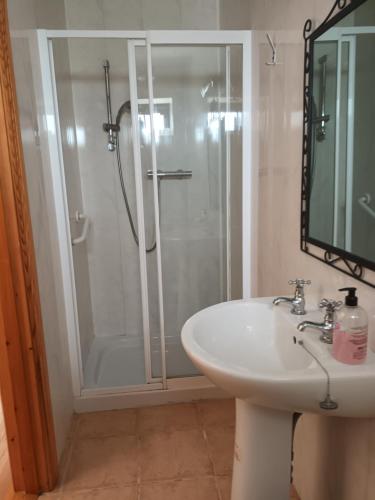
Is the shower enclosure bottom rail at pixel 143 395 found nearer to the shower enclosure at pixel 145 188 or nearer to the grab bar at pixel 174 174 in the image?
the shower enclosure at pixel 145 188

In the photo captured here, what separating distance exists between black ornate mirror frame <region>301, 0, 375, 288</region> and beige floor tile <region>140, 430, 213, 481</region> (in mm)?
1146

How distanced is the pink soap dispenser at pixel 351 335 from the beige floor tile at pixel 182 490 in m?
1.08

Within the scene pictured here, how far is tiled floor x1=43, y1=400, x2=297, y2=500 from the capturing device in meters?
1.60

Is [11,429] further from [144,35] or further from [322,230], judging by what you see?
[144,35]

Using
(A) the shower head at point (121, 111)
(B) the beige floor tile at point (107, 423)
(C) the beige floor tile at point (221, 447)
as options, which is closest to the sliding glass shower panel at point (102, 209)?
(A) the shower head at point (121, 111)

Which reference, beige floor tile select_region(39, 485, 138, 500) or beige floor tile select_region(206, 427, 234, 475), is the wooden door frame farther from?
beige floor tile select_region(206, 427, 234, 475)

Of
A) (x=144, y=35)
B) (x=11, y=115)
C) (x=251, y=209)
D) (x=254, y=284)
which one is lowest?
(x=254, y=284)

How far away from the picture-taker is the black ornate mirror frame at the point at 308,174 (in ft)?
3.32

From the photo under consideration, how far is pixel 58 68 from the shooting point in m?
2.13

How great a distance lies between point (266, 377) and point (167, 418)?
145 centimetres

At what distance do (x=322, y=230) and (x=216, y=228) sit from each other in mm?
1154

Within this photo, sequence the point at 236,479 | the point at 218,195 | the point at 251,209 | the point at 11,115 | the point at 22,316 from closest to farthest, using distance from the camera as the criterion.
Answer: the point at 236,479 < the point at 11,115 < the point at 22,316 < the point at 251,209 < the point at 218,195

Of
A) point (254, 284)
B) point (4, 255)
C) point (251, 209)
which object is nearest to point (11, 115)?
point (4, 255)

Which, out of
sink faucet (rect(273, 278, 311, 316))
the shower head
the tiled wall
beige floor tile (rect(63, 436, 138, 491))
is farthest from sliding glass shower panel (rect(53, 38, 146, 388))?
sink faucet (rect(273, 278, 311, 316))
